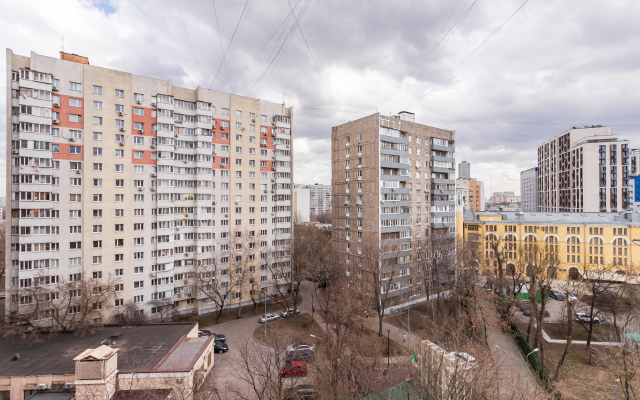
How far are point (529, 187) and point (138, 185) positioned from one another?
6251 inches

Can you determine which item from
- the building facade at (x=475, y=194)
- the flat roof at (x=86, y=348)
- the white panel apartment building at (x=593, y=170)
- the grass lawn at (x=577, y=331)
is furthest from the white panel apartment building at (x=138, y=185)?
the building facade at (x=475, y=194)

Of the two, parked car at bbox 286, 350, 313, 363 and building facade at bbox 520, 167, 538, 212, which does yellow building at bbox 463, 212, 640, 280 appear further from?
building facade at bbox 520, 167, 538, 212

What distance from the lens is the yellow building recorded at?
149ft

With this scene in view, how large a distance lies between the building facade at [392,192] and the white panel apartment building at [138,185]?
8.61 m

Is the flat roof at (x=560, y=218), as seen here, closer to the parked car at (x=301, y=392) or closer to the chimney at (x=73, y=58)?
the parked car at (x=301, y=392)

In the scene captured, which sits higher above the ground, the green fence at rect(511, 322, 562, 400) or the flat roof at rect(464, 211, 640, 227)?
the flat roof at rect(464, 211, 640, 227)

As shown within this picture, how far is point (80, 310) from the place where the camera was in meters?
28.6

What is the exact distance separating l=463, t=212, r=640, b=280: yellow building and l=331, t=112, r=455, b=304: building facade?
8.02 metres

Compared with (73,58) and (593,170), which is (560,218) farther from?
(73,58)

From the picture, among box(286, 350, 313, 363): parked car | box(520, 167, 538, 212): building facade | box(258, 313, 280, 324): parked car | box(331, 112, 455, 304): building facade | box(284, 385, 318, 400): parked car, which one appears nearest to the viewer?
box(284, 385, 318, 400): parked car

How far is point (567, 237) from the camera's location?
49.2 m

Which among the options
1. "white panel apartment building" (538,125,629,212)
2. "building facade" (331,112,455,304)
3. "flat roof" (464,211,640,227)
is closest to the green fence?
"building facade" (331,112,455,304)

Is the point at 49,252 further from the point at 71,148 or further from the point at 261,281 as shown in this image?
the point at 261,281

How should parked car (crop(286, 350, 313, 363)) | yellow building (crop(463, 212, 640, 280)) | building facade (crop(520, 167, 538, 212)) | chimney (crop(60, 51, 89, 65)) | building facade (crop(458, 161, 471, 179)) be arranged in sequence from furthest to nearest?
1. building facade (crop(458, 161, 471, 179))
2. building facade (crop(520, 167, 538, 212))
3. yellow building (crop(463, 212, 640, 280))
4. chimney (crop(60, 51, 89, 65))
5. parked car (crop(286, 350, 313, 363))
